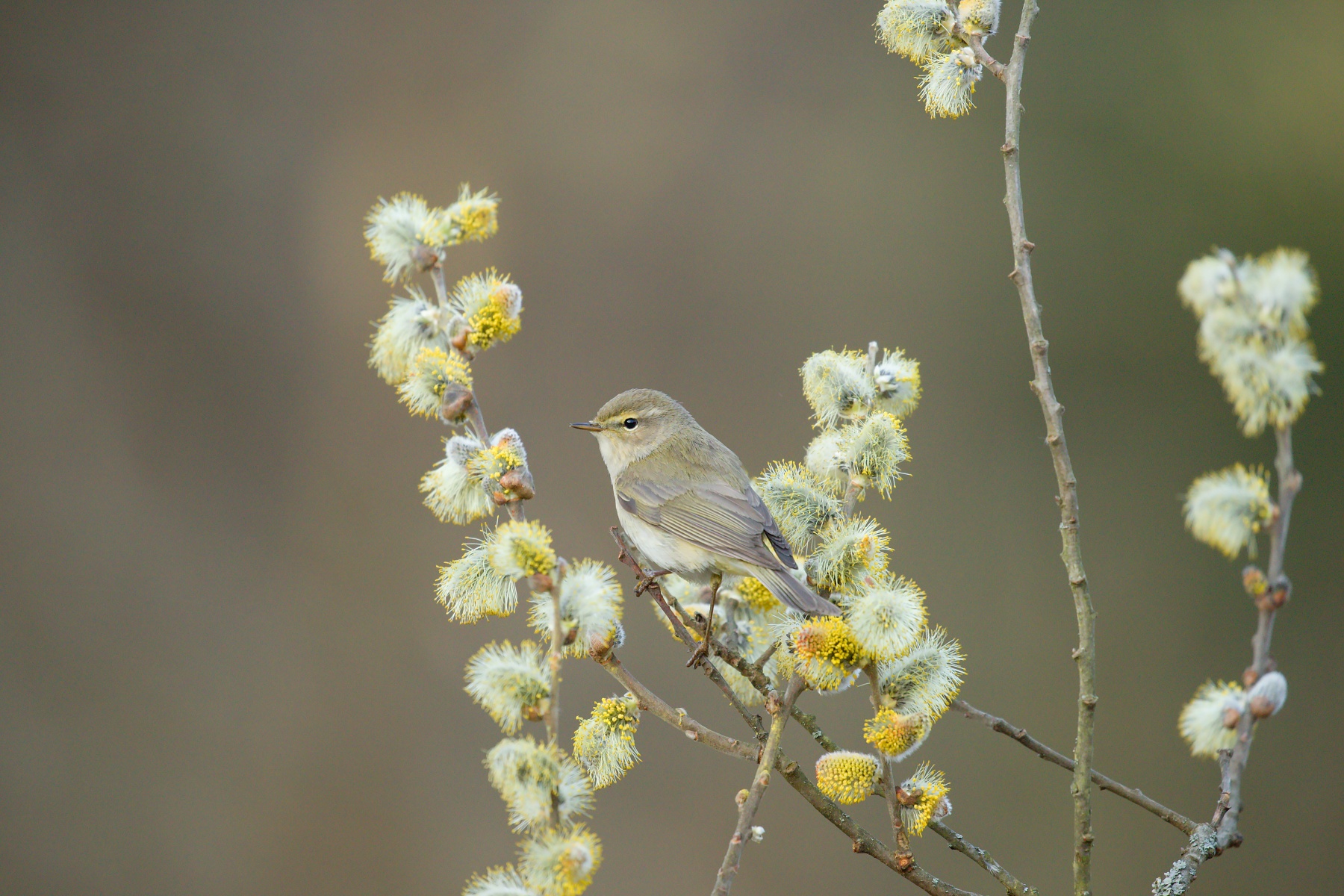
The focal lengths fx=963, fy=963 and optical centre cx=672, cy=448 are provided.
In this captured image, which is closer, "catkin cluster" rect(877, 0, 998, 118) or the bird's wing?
"catkin cluster" rect(877, 0, 998, 118)

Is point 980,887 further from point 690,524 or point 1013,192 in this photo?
point 1013,192

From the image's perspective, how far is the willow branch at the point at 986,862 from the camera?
96cm

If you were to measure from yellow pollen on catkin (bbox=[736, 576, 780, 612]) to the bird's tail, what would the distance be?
0.01 m

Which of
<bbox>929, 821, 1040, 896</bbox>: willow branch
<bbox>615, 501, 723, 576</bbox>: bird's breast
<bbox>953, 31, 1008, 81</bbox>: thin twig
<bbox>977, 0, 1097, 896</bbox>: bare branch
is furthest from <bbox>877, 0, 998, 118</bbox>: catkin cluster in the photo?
<bbox>615, 501, 723, 576</bbox>: bird's breast

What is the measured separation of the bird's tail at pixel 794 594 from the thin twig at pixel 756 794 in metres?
0.10

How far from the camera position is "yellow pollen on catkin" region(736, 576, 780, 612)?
1446mm

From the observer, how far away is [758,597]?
1.46 metres

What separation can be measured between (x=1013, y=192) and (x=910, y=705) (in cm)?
54

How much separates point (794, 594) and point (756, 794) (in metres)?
0.43

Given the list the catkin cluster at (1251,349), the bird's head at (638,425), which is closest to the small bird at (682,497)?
the bird's head at (638,425)

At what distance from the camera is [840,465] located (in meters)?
1.24

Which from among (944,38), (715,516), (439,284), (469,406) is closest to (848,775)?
(469,406)

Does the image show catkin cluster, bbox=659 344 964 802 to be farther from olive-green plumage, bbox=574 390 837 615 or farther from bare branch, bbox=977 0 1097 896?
olive-green plumage, bbox=574 390 837 615

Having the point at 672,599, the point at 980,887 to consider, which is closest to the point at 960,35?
the point at 672,599
